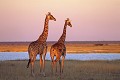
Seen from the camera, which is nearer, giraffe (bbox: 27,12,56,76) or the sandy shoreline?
giraffe (bbox: 27,12,56,76)

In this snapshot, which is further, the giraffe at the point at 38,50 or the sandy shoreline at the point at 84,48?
→ the sandy shoreline at the point at 84,48

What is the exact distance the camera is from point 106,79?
17328 mm

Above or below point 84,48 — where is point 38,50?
above

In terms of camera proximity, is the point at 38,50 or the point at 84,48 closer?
the point at 38,50

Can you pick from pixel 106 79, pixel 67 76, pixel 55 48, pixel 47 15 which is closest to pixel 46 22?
pixel 47 15

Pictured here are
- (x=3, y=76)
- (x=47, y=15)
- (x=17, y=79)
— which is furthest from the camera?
(x=47, y=15)

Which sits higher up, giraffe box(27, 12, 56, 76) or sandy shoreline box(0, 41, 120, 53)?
giraffe box(27, 12, 56, 76)

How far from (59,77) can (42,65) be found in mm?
1593

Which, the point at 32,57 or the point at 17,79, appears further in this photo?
the point at 32,57

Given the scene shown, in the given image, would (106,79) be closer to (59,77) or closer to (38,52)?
(59,77)

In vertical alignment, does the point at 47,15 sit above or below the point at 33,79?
above

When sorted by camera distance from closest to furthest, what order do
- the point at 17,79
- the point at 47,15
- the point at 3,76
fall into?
the point at 17,79
the point at 3,76
the point at 47,15

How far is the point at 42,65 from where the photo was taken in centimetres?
1931

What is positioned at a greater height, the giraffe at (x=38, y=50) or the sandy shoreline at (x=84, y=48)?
the giraffe at (x=38, y=50)
